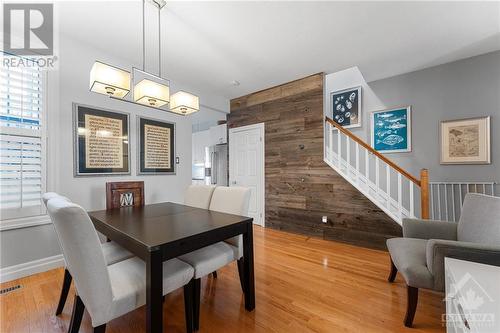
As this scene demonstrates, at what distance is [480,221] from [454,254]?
1.80 ft

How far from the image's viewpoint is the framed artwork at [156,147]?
309 centimetres

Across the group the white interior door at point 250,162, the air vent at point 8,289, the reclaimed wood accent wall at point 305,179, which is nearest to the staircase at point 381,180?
the reclaimed wood accent wall at point 305,179

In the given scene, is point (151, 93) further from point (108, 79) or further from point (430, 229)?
point (430, 229)

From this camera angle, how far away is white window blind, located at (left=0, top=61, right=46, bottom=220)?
81.0 inches

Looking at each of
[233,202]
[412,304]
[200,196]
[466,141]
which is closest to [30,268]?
[200,196]

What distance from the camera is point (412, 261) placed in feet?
4.96

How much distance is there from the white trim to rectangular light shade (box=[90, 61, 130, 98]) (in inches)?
65.5

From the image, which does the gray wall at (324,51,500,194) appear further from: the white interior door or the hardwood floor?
the hardwood floor

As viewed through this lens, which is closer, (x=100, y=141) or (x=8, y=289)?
(x=8, y=289)

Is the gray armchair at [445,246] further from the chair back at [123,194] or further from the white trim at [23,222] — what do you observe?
the white trim at [23,222]

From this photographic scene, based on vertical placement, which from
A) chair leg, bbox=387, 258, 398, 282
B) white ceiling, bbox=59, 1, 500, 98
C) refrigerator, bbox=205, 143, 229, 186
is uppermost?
white ceiling, bbox=59, 1, 500, 98

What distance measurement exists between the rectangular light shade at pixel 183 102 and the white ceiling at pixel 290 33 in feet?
2.63

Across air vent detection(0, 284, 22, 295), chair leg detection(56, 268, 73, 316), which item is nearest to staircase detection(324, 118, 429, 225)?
chair leg detection(56, 268, 73, 316)

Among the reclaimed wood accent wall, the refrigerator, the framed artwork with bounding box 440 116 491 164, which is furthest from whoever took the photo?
the refrigerator
